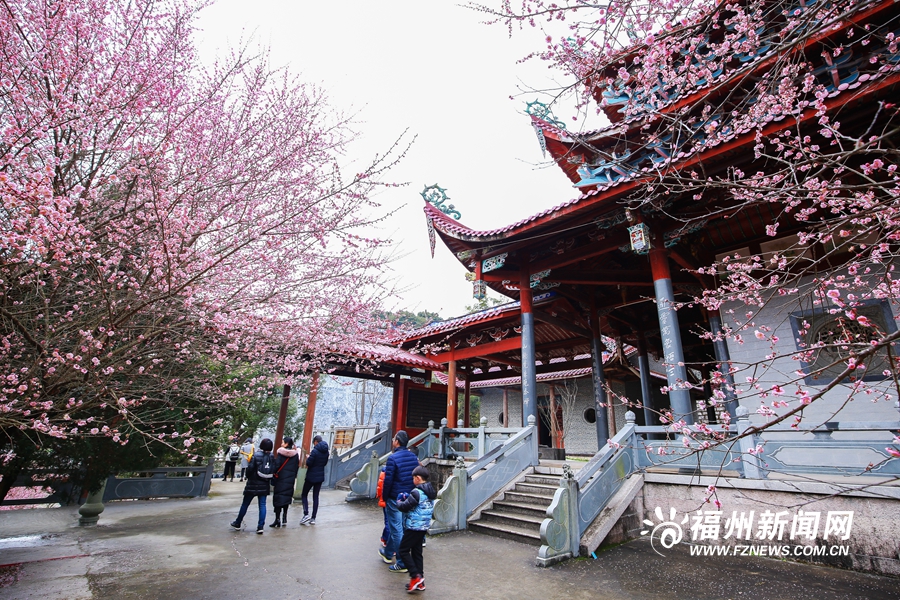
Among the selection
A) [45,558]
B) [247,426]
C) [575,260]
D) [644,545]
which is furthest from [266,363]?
[247,426]

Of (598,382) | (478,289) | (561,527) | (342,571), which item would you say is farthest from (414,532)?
(598,382)

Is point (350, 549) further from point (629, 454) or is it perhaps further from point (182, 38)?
point (182, 38)

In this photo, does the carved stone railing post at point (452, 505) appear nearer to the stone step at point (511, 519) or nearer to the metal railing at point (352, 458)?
the stone step at point (511, 519)

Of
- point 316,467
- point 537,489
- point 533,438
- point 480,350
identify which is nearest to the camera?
point 537,489

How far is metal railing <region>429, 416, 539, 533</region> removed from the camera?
22.4ft

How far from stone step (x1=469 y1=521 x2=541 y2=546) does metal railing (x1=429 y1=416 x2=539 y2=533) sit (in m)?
0.24

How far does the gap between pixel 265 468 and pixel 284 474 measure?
0.33m

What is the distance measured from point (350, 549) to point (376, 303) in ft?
13.8

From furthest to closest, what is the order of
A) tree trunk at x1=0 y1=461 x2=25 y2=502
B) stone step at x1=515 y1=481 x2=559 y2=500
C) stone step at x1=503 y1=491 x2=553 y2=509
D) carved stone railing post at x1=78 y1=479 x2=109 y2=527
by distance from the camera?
carved stone railing post at x1=78 y1=479 x2=109 y2=527, stone step at x1=515 y1=481 x2=559 y2=500, stone step at x1=503 y1=491 x2=553 y2=509, tree trunk at x1=0 y1=461 x2=25 y2=502

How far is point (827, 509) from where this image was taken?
200 inches

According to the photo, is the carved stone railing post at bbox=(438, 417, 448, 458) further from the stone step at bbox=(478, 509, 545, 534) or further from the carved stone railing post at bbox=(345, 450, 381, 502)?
the stone step at bbox=(478, 509, 545, 534)

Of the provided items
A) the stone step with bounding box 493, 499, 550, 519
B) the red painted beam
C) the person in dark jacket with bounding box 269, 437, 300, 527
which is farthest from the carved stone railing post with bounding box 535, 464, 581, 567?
the red painted beam

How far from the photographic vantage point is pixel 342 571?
5039mm

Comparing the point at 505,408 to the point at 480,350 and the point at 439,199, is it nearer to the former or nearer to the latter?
the point at 480,350
